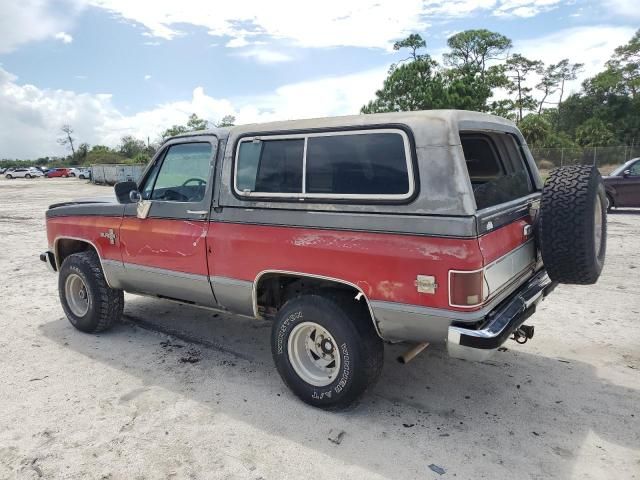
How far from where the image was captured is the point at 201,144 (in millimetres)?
4184

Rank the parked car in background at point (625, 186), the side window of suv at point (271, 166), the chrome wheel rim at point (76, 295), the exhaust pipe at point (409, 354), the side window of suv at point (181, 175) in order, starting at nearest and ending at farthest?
the exhaust pipe at point (409, 354) < the side window of suv at point (271, 166) < the side window of suv at point (181, 175) < the chrome wheel rim at point (76, 295) < the parked car in background at point (625, 186)

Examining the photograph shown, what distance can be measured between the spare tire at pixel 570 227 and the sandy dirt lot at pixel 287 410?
1010 mm

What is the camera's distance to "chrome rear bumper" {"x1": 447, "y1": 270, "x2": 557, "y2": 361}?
2799 mm

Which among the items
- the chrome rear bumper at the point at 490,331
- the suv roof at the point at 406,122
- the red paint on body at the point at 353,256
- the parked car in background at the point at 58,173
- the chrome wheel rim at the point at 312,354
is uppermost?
the suv roof at the point at 406,122

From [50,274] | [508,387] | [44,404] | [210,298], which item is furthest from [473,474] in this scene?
[50,274]

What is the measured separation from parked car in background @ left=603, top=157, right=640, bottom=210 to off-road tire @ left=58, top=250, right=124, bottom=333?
42.7 feet

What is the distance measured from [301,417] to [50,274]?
598 cm

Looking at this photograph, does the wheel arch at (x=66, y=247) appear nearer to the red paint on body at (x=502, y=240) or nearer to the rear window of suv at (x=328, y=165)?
the rear window of suv at (x=328, y=165)

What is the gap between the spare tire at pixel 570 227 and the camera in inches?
128

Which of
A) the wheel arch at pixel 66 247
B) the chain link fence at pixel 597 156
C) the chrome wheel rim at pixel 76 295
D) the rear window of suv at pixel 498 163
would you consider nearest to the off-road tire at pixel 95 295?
the chrome wheel rim at pixel 76 295

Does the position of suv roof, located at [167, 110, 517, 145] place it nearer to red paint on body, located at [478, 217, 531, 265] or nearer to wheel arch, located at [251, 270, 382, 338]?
red paint on body, located at [478, 217, 531, 265]

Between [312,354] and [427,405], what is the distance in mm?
930

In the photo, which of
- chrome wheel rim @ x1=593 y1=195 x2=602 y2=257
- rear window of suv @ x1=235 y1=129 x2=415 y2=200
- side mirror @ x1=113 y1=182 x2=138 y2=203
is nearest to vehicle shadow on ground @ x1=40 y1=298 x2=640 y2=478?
chrome wheel rim @ x1=593 y1=195 x2=602 y2=257

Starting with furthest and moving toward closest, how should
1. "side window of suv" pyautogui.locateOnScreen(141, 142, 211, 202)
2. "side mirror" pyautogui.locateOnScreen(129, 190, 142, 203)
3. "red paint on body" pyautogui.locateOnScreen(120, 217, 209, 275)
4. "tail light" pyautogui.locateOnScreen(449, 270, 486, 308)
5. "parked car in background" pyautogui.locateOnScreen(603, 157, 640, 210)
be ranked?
"parked car in background" pyautogui.locateOnScreen(603, 157, 640, 210)
"side mirror" pyautogui.locateOnScreen(129, 190, 142, 203)
"side window of suv" pyautogui.locateOnScreen(141, 142, 211, 202)
"red paint on body" pyautogui.locateOnScreen(120, 217, 209, 275)
"tail light" pyautogui.locateOnScreen(449, 270, 486, 308)
